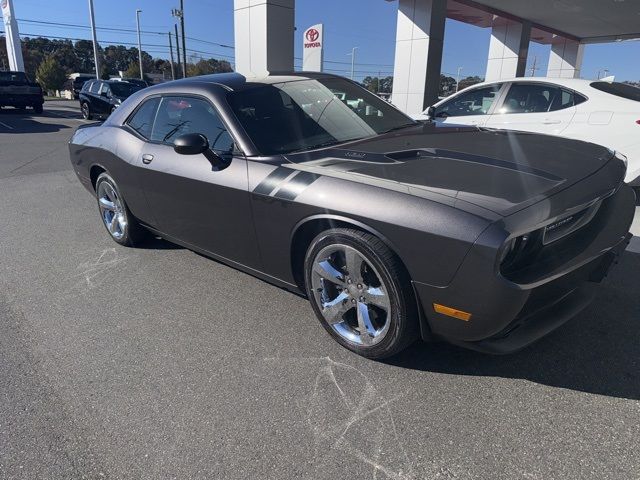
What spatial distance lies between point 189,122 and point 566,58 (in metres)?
27.0

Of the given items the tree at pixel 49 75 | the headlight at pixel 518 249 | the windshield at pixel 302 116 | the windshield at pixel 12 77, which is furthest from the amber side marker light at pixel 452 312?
the tree at pixel 49 75

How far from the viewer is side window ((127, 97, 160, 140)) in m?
3.93

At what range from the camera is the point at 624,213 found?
2.77 meters

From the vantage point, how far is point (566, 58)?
81.9 feet

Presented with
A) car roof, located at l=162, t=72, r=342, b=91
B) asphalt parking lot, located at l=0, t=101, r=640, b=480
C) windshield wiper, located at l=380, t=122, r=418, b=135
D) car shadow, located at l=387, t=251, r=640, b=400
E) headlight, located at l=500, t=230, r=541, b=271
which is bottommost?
asphalt parking lot, located at l=0, t=101, r=640, b=480

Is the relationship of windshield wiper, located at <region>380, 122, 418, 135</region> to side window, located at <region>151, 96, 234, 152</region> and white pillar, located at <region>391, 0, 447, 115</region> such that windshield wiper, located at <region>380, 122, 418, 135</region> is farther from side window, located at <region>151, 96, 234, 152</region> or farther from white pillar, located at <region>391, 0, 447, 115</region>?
white pillar, located at <region>391, 0, 447, 115</region>

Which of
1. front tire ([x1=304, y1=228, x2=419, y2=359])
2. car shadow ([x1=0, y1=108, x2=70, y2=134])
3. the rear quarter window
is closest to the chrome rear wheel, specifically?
front tire ([x1=304, y1=228, x2=419, y2=359])

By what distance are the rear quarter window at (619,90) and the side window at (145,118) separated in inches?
203

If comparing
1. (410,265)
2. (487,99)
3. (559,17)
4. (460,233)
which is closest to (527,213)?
(460,233)

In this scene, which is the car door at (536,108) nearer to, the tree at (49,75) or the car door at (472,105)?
the car door at (472,105)

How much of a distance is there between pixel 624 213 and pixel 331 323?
5.98ft

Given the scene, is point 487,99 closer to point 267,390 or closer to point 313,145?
point 313,145

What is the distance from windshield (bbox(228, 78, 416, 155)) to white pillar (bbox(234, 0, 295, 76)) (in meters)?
7.18

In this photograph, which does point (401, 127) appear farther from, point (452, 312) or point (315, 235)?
point (452, 312)
